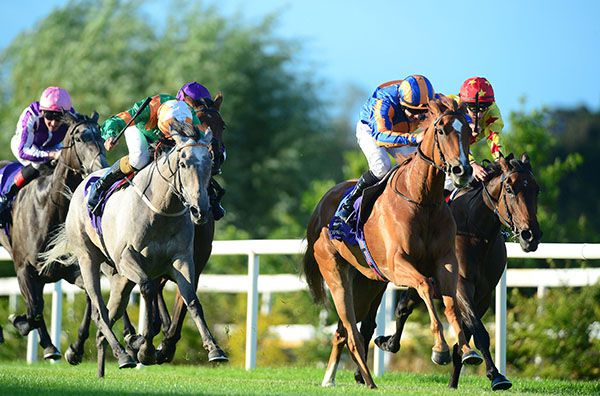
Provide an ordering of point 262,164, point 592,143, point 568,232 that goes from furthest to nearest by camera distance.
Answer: point 592,143 < point 262,164 < point 568,232

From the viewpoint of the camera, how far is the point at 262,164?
3027 cm

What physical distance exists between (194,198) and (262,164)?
901 inches

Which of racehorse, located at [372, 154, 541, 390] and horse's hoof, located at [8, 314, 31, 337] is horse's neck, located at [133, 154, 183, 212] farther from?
horse's hoof, located at [8, 314, 31, 337]

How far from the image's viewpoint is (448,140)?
731 centimetres

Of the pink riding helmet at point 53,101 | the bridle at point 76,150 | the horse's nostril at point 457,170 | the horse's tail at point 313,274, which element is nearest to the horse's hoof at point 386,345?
the horse's tail at point 313,274

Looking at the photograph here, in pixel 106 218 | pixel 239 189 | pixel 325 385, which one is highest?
pixel 106 218

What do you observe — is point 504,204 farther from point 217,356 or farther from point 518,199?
point 217,356

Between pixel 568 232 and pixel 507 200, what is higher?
pixel 507 200

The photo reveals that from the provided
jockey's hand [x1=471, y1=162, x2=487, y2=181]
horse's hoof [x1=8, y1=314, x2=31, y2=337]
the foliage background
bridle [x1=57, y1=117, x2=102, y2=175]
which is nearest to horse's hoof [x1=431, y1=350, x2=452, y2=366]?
jockey's hand [x1=471, y1=162, x2=487, y2=181]

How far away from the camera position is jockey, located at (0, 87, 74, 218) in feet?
32.7

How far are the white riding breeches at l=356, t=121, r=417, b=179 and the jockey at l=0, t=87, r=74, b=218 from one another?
111 inches

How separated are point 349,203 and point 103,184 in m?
1.84

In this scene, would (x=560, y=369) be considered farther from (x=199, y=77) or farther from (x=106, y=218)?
(x=199, y=77)

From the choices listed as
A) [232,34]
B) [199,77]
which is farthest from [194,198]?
[232,34]
